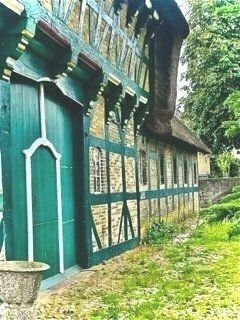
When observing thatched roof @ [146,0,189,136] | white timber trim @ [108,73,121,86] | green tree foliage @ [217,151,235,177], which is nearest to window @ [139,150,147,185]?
thatched roof @ [146,0,189,136]

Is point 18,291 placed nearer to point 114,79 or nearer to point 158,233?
point 114,79

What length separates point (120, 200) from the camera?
1038 centimetres

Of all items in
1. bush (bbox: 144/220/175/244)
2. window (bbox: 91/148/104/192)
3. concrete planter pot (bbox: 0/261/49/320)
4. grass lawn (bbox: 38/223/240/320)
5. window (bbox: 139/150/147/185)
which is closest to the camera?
concrete planter pot (bbox: 0/261/49/320)

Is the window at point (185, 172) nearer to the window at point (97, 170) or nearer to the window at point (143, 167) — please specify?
the window at point (143, 167)

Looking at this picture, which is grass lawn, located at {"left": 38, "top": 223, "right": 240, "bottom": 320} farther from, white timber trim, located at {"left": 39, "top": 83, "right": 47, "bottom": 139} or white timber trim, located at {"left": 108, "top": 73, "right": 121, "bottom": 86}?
white timber trim, located at {"left": 108, "top": 73, "right": 121, "bottom": 86}

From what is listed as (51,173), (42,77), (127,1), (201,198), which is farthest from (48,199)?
(201,198)

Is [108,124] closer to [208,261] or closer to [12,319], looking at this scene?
[208,261]

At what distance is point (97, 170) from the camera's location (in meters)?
9.33

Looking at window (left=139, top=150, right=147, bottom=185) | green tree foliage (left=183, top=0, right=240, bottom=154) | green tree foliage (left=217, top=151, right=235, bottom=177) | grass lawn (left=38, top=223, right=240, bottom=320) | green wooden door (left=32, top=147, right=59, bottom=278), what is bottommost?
grass lawn (left=38, top=223, right=240, bottom=320)

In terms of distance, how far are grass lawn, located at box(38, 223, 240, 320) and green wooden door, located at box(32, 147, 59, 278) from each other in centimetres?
53

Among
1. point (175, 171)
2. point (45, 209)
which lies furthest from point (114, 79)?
point (175, 171)

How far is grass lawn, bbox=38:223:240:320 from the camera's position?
5.85 m

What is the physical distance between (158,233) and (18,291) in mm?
8652

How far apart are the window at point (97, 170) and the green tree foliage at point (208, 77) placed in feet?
45.9
